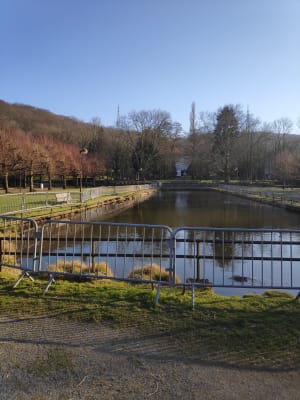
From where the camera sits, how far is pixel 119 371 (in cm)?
328

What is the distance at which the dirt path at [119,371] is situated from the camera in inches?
115

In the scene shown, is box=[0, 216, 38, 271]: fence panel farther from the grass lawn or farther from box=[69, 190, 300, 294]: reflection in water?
box=[69, 190, 300, 294]: reflection in water

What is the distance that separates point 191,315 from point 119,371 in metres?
1.58

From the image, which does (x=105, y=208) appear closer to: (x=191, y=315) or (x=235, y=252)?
(x=235, y=252)

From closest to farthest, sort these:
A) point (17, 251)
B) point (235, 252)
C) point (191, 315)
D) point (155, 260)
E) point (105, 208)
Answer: point (191, 315), point (17, 251), point (155, 260), point (235, 252), point (105, 208)

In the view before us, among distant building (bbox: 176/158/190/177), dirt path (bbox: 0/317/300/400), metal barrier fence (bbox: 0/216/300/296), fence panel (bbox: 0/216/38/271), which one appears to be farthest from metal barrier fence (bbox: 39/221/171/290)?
distant building (bbox: 176/158/190/177)

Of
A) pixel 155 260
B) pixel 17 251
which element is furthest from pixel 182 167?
pixel 17 251

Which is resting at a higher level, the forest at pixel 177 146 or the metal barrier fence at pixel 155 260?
the forest at pixel 177 146

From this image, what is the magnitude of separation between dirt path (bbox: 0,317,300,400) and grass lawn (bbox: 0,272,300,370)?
0.19 metres

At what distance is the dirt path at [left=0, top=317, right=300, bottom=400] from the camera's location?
9.62ft

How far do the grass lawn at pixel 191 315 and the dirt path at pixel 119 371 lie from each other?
19 centimetres

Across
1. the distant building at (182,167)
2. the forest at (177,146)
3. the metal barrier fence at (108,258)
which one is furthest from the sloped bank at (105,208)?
the distant building at (182,167)

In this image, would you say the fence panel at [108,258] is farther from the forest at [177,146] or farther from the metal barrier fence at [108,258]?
the forest at [177,146]

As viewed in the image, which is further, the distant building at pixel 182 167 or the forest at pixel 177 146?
the distant building at pixel 182 167
